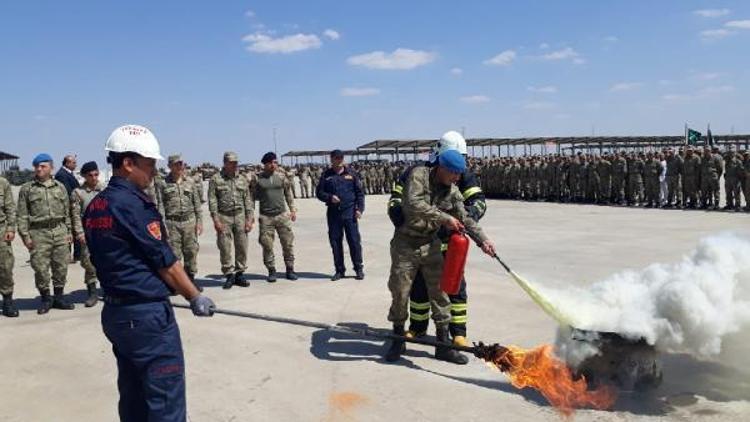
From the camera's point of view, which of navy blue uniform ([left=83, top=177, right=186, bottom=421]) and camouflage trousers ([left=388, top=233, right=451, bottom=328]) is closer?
navy blue uniform ([left=83, top=177, right=186, bottom=421])

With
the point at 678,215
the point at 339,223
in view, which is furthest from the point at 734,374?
the point at 678,215

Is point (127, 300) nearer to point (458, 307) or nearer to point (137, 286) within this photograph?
point (137, 286)

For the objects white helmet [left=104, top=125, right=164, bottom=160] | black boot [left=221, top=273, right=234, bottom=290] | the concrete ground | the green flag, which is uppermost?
the green flag

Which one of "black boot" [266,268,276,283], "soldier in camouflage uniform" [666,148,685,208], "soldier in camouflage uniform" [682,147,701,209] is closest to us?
"black boot" [266,268,276,283]

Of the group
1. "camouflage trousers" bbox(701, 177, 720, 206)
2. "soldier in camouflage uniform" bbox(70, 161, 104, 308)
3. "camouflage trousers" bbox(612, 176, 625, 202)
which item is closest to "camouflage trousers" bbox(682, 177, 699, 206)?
"camouflage trousers" bbox(701, 177, 720, 206)

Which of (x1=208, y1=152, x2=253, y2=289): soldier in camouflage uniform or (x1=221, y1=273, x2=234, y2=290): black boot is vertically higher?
(x1=208, y1=152, x2=253, y2=289): soldier in camouflage uniform

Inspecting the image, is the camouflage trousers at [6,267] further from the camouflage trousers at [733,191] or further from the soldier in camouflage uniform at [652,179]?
the soldier in camouflage uniform at [652,179]

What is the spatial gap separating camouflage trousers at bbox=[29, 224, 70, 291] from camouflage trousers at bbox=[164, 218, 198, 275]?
1.25 metres

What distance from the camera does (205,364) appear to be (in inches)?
200

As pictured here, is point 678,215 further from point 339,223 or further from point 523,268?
point 339,223

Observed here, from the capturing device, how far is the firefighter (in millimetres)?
5035

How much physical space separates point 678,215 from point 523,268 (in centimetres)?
874

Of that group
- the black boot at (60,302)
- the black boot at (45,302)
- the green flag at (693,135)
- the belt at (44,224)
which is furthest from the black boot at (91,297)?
the green flag at (693,135)

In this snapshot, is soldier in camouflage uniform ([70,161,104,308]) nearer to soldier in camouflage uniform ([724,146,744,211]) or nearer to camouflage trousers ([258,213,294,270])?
camouflage trousers ([258,213,294,270])
